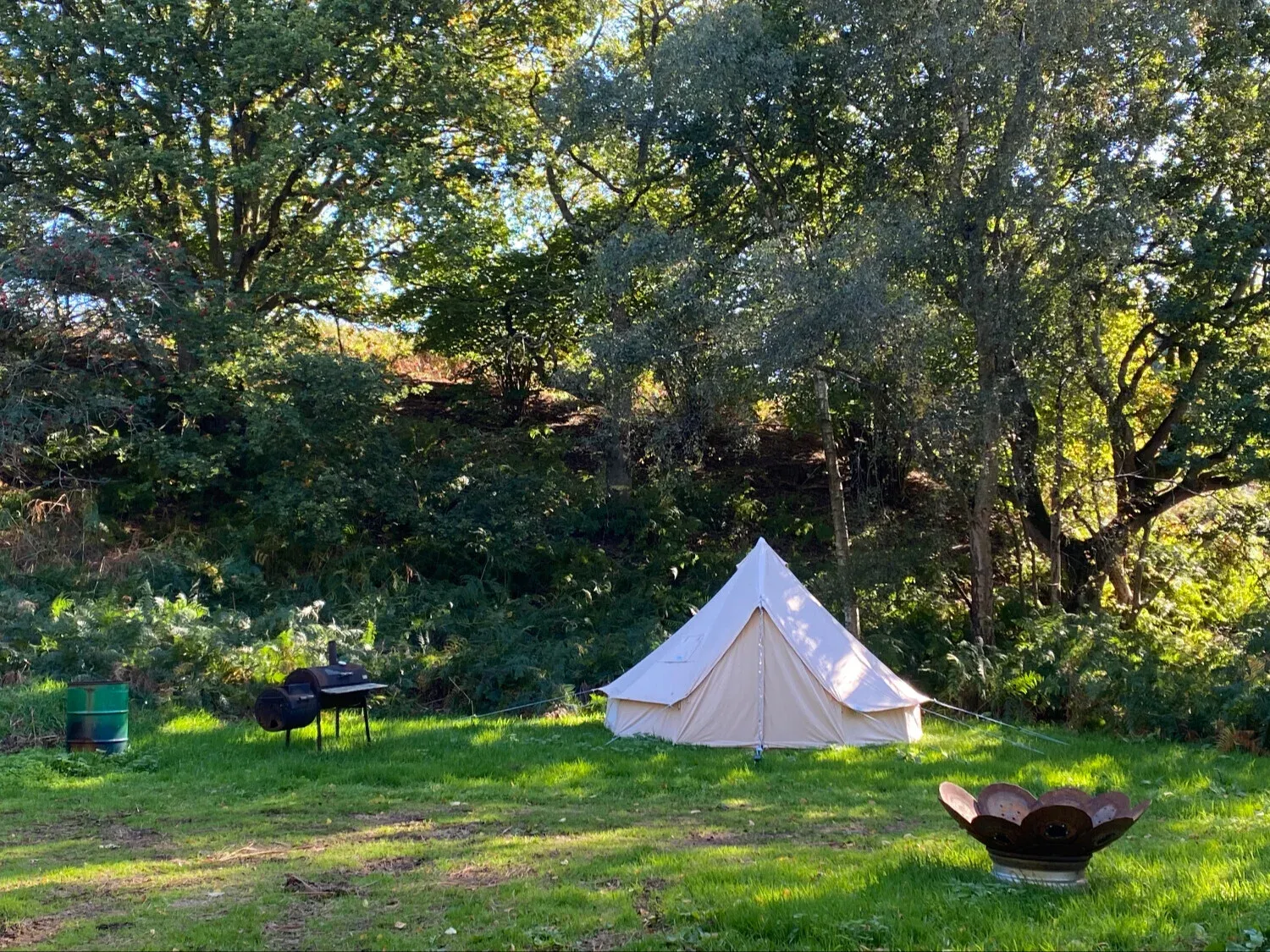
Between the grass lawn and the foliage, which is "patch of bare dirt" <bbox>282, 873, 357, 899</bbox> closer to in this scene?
the grass lawn

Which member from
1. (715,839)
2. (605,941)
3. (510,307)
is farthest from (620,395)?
(605,941)

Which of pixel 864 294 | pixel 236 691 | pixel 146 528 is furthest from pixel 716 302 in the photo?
pixel 146 528

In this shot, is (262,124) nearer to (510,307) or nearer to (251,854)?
(510,307)

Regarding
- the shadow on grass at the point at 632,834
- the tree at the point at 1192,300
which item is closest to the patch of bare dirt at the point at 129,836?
the shadow on grass at the point at 632,834

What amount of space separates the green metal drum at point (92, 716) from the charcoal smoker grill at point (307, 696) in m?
1.25

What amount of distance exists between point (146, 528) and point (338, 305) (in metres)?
5.12

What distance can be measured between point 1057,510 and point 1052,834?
10.8 meters

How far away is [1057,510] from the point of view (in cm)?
1544

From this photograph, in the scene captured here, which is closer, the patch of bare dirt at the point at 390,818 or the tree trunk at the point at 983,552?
the patch of bare dirt at the point at 390,818

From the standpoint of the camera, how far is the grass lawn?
500 centimetres

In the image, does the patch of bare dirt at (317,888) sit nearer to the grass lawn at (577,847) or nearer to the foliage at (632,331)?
the grass lawn at (577,847)

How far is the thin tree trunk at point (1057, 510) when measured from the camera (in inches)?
584

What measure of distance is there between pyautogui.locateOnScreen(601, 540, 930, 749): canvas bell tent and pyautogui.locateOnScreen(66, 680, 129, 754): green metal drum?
4906 mm

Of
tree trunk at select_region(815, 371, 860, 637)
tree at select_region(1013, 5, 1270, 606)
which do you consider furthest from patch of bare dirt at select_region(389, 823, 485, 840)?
tree at select_region(1013, 5, 1270, 606)
